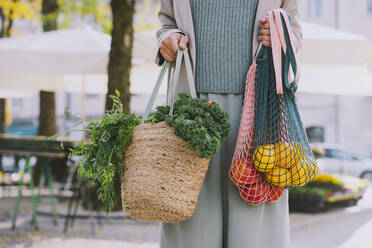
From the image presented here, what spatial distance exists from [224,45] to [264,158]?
0.53m

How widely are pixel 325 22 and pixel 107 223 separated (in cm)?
2019

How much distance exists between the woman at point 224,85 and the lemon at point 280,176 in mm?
185

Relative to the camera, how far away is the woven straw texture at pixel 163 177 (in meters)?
1.63

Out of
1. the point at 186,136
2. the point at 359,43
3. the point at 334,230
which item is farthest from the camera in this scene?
the point at 334,230

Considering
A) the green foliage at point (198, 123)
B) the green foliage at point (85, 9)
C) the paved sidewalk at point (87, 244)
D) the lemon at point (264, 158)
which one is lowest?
the paved sidewalk at point (87, 244)

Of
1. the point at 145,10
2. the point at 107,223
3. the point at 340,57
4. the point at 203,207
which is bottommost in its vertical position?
the point at 107,223

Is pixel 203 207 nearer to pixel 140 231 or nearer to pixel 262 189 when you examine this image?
pixel 262 189

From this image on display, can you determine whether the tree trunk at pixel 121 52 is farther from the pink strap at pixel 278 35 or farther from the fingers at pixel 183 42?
the pink strap at pixel 278 35

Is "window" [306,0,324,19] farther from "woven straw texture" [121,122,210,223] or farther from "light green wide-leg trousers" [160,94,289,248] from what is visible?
"woven straw texture" [121,122,210,223]

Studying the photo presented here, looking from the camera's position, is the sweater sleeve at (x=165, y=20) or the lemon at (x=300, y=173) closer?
the lemon at (x=300, y=173)

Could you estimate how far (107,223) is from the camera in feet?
20.0

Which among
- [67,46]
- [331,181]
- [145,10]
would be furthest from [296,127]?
[145,10]

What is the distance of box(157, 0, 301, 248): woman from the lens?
188cm

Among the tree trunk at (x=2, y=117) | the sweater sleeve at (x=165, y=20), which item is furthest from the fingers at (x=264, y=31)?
the tree trunk at (x=2, y=117)
